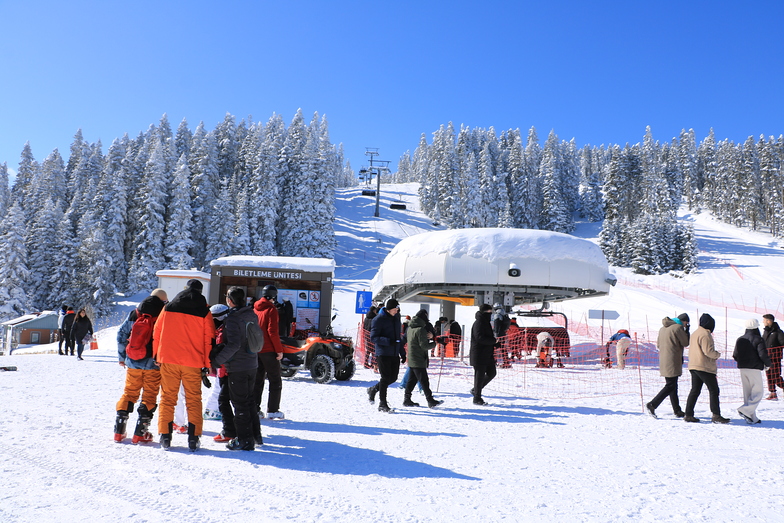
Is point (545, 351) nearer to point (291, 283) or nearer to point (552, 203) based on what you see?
point (291, 283)

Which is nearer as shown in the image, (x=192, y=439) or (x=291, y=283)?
(x=192, y=439)

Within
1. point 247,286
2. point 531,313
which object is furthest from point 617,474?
point 531,313

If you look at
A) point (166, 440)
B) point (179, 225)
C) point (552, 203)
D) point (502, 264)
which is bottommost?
point (166, 440)

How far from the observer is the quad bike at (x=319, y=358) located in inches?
448

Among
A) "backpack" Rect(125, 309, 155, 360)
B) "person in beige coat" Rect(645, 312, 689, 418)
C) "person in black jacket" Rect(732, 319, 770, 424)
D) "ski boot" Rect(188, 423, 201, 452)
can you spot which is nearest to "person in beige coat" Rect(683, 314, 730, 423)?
"person in beige coat" Rect(645, 312, 689, 418)

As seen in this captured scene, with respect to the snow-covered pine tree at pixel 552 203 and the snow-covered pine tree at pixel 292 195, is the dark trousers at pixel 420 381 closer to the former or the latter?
the snow-covered pine tree at pixel 292 195

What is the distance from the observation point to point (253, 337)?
5480 mm

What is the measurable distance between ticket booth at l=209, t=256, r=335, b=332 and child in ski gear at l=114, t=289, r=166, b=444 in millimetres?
9988

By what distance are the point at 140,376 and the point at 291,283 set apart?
1032 centimetres

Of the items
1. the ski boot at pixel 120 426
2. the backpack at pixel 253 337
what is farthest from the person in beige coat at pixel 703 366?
the ski boot at pixel 120 426

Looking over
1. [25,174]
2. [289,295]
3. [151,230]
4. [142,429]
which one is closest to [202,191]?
[151,230]

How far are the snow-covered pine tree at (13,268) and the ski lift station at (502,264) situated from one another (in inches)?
1381

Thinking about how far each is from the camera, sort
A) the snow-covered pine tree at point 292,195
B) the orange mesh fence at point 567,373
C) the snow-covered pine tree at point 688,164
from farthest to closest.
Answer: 1. the snow-covered pine tree at point 688,164
2. the snow-covered pine tree at point 292,195
3. the orange mesh fence at point 567,373

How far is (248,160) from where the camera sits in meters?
61.8
